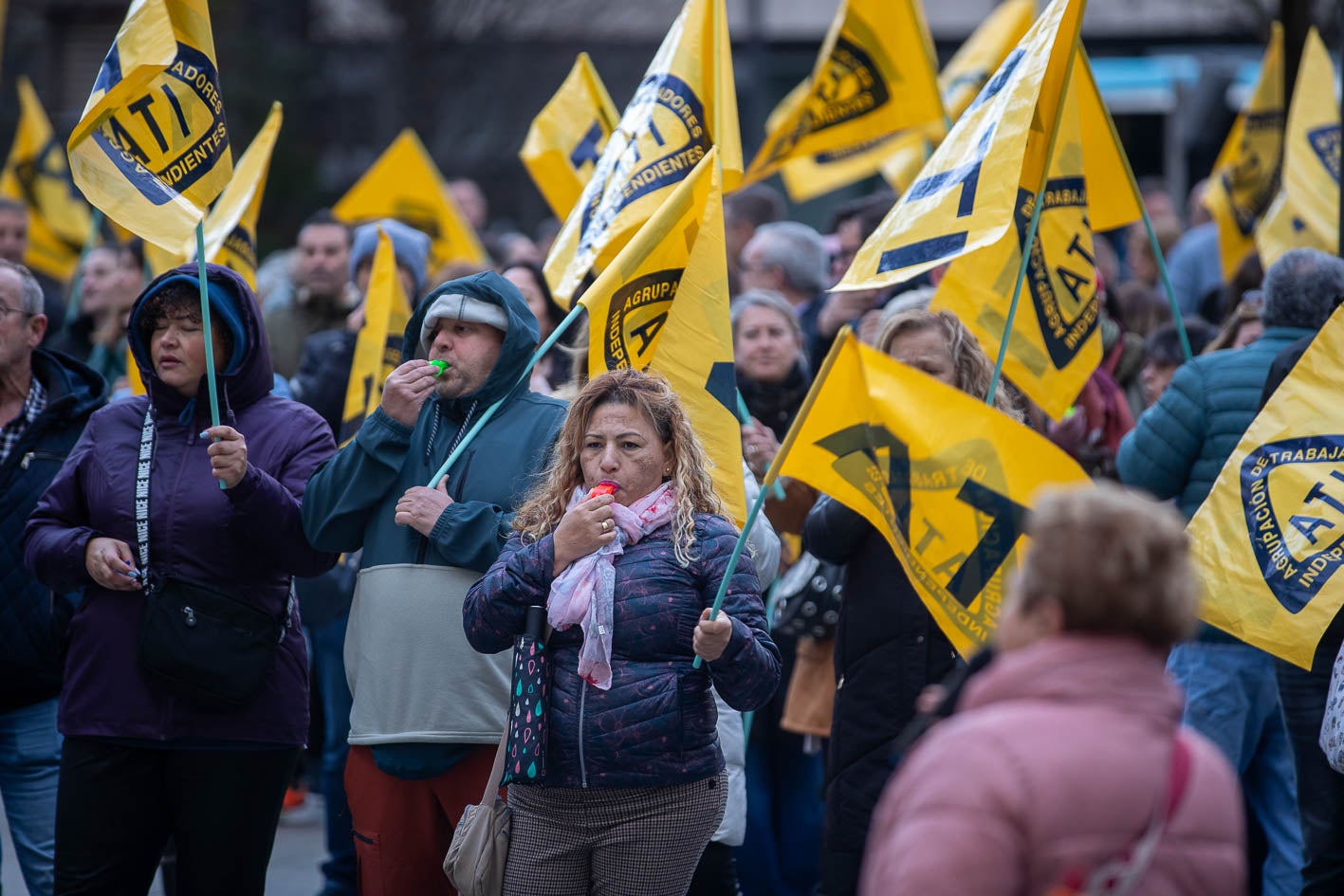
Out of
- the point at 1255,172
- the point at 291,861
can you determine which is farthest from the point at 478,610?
the point at 1255,172

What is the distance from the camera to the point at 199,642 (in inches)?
174

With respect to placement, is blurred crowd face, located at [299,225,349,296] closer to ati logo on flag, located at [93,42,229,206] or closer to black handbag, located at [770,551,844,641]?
ati logo on flag, located at [93,42,229,206]

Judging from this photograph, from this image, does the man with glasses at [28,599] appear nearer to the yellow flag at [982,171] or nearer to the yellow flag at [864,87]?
the yellow flag at [982,171]

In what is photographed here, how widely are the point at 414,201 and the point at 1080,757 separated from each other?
789 centimetres

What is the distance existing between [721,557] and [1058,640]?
5.68 feet

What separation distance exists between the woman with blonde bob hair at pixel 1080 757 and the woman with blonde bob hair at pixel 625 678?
58.7 inches

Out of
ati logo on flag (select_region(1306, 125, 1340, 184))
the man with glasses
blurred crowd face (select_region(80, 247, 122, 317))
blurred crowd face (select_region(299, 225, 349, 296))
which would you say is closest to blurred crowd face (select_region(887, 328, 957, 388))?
the man with glasses

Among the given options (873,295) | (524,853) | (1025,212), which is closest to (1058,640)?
(524,853)

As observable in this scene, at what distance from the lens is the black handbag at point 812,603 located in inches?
230

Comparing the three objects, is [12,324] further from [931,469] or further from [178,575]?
[931,469]

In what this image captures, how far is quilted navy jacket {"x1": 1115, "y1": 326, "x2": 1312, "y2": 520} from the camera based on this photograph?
542 cm

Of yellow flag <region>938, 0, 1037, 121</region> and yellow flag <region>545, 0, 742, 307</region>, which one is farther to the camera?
yellow flag <region>938, 0, 1037, 121</region>

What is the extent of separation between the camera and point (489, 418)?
468cm

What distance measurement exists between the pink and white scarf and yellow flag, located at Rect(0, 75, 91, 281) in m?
7.41
